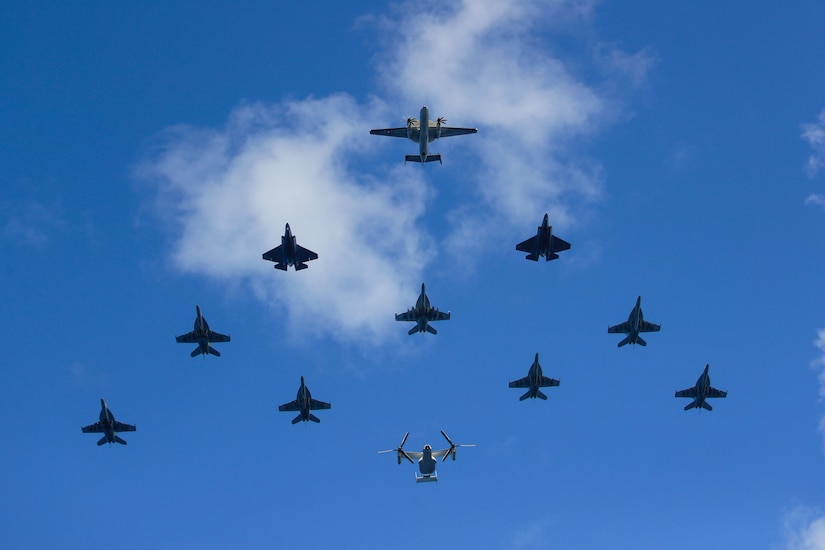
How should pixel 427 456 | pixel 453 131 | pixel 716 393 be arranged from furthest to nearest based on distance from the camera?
1. pixel 453 131
2. pixel 716 393
3. pixel 427 456

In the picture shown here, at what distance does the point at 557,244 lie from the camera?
94188mm

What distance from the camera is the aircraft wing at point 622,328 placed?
97125 mm

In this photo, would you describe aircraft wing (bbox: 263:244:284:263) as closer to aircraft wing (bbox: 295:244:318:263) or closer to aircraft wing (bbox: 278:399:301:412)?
aircraft wing (bbox: 295:244:318:263)

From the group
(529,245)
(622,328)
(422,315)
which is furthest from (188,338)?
(622,328)

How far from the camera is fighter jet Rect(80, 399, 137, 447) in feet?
318

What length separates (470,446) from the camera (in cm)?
8438

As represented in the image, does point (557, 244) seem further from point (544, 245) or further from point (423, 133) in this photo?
point (423, 133)

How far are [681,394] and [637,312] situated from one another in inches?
528

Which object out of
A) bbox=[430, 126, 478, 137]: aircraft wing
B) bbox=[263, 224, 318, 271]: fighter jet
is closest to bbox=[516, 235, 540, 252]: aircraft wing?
bbox=[430, 126, 478, 137]: aircraft wing

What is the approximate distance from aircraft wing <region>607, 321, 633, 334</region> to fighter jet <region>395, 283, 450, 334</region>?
20068 millimetres

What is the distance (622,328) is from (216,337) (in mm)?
47537

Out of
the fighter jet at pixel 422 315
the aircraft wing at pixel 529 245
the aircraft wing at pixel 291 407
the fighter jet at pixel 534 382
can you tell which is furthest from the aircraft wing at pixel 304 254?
the fighter jet at pixel 534 382

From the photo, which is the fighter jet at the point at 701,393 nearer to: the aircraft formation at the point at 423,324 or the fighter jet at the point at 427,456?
the aircraft formation at the point at 423,324

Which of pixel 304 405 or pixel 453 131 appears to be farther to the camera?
pixel 453 131
